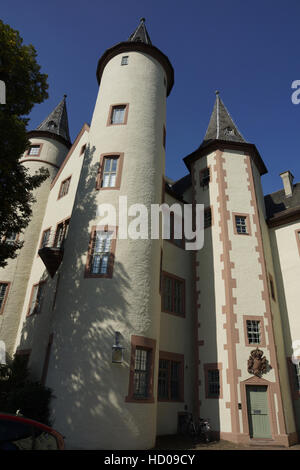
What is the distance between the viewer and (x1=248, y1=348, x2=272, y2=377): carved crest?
15633 mm

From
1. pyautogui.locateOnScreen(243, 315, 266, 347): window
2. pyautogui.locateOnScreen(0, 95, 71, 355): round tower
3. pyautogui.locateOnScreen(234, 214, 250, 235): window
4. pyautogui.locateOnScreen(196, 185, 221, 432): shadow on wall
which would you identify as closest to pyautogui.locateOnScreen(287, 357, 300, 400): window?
pyautogui.locateOnScreen(243, 315, 266, 347): window

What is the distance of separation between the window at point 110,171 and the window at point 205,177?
690 cm

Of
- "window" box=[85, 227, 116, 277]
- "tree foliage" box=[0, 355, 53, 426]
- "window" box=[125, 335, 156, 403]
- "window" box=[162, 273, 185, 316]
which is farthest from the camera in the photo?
A: "window" box=[162, 273, 185, 316]

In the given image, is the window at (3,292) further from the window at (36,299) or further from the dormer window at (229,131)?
the dormer window at (229,131)

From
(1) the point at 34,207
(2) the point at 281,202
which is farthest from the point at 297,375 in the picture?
(1) the point at 34,207

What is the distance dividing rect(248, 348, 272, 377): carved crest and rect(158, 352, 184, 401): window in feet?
11.9

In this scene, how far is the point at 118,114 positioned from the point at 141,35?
883cm

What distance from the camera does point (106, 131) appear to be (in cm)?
1867

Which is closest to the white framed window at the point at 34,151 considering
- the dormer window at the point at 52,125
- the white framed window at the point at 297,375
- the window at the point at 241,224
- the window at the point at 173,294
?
the dormer window at the point at 52,125

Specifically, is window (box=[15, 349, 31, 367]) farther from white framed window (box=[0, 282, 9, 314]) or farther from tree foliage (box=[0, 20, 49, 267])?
tree foliage (box=[0, 20, 49, 267])

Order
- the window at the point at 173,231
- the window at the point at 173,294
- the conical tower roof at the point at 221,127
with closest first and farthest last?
the window at the point at 173,294, the window at the point at 173,231, the conical tower roof at the point at 221,127

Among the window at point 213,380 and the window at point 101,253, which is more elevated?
the window at point 101,253

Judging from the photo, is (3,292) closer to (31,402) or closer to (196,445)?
(31,402)

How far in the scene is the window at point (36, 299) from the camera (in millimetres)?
19259
